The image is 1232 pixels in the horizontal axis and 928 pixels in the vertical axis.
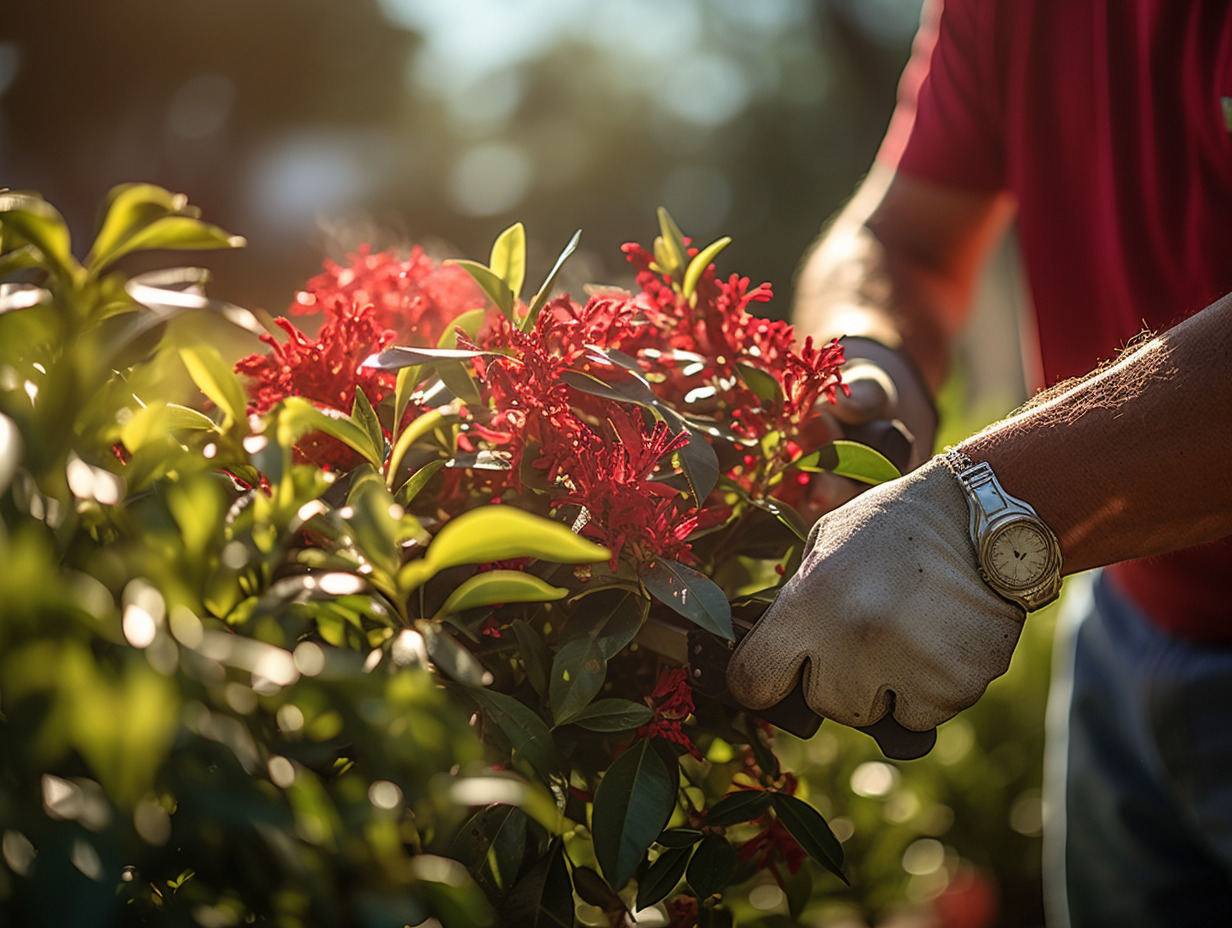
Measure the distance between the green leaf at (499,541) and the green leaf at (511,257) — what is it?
37 cm

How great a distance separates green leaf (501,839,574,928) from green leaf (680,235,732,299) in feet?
1.60

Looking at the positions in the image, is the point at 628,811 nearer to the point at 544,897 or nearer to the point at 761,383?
the point at 544,897

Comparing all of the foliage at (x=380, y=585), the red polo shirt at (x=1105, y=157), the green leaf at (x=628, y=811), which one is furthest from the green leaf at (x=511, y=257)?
the red polo shirt at (x=1105, y=157)

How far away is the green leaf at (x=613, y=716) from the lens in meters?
0.63

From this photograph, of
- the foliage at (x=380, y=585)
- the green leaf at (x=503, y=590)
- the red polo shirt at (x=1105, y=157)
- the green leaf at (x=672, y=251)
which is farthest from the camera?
the red polo shirt at (x=1105, y=157)

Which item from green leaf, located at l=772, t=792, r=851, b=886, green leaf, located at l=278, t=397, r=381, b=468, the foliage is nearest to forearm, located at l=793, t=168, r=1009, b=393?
the foliage

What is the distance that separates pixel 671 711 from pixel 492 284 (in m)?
0.35

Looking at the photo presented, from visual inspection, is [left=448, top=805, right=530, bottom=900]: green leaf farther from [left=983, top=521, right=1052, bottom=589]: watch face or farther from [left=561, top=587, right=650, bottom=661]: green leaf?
[left=983, top=521, right=1052, bottom=589]: watch face

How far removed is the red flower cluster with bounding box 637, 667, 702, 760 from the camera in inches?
26.1

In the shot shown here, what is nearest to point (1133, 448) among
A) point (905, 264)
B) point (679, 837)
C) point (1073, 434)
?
point (1073, 434)

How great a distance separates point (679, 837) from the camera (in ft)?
2.21

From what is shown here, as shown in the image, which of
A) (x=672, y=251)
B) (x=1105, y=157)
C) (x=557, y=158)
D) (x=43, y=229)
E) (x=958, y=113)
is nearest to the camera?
(x=43, y=229)

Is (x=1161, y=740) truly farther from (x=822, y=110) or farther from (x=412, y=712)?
(x=822, y=110)

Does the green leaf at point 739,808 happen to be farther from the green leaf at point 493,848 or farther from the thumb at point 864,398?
the thumb at point 864,398
